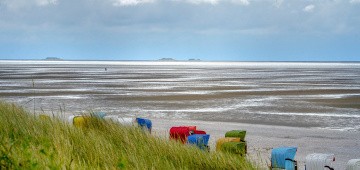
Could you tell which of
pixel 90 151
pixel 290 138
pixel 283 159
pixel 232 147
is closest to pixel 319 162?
pixel 283 159

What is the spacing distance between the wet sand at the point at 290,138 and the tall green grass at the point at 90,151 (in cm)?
351

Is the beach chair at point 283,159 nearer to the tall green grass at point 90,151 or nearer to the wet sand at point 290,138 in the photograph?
the tall green grass at point 90,151

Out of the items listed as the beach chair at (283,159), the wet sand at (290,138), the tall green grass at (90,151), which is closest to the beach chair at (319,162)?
the beach chair at (283,159)

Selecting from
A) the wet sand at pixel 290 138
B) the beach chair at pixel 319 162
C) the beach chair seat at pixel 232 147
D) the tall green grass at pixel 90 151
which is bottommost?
the wet sand at pixel 290 138

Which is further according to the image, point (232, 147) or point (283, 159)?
point (232, 147)

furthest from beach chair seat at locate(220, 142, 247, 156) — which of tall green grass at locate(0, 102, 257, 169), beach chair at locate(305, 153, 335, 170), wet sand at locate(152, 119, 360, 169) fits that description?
wet sand at locate(152, 119, 360, 169)

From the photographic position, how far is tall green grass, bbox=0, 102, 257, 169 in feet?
15.9

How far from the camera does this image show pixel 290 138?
13.9 meters

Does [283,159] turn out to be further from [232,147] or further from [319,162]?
[232,147]

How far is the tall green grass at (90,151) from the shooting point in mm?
4844

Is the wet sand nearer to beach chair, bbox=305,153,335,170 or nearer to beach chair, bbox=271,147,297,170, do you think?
beach chair, bbox=271,147,297,170

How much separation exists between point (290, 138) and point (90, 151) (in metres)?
9.04

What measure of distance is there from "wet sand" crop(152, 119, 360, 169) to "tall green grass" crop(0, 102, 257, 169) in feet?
→ 11.5

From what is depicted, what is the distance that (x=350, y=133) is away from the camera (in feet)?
48.2
